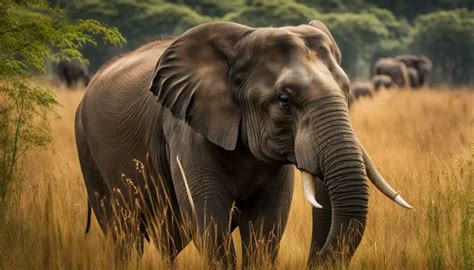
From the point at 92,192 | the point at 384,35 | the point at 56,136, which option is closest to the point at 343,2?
the point at 384,35

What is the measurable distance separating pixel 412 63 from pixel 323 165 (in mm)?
33747

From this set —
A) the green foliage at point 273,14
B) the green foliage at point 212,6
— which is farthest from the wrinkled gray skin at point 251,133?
the green foliage at point 212,6

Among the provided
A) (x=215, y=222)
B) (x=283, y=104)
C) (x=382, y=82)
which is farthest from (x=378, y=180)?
(x=382, y=82)

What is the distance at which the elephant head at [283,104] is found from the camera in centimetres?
444

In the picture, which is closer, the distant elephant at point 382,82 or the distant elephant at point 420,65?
the distant elephant at point 382,82

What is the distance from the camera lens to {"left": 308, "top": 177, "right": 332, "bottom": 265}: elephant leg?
17.4ft

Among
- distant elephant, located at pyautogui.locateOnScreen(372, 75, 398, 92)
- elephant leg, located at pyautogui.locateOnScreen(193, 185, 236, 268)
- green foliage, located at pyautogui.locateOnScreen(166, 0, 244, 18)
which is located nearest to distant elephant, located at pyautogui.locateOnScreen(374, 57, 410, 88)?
distant elephant, located at pyautogui.locateOnScreen(372, 75, 398, 92)

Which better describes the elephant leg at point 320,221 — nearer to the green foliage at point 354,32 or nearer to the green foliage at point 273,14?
the green foliage at point 273,14

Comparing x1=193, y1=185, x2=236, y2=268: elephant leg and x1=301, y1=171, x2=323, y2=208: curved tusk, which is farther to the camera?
x1=193, y1=185, x2=236, y2=268: elephant leg

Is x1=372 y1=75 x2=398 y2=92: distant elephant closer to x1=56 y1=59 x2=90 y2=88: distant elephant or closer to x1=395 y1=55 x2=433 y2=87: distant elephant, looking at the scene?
x1=395 y1=55 x2=433 y2=87: distant elephant

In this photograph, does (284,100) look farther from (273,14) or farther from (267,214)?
(273,14)

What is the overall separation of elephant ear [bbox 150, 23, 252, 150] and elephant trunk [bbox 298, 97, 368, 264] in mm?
656

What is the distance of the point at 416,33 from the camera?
5072 cm

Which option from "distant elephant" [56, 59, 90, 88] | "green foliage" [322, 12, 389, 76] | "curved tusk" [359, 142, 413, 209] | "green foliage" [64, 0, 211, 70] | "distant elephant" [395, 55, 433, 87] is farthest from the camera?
"green foliage" [322, 12, 389, 76]
